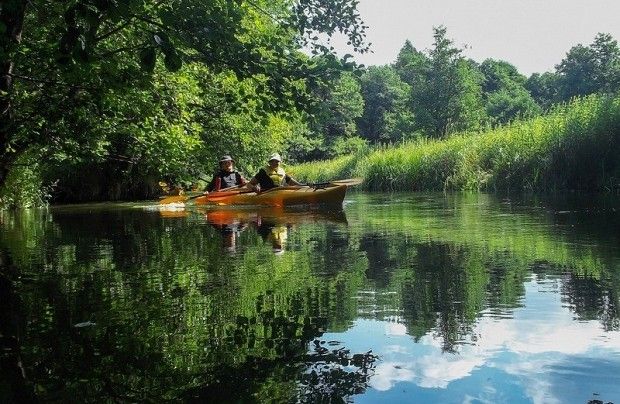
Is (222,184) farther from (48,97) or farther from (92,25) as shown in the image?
(92,25)

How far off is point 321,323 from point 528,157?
49.6 ft

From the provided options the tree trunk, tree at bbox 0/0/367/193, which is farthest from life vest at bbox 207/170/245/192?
the tree trunk

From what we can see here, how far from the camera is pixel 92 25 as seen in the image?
2838 millimetres

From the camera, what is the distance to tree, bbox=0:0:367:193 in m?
3.19

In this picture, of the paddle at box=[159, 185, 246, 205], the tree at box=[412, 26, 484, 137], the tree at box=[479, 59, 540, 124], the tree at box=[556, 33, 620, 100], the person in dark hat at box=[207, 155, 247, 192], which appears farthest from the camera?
the tree at box=[479, 59, 540, 124]

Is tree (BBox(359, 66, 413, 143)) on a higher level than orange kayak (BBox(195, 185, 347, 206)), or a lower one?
higher

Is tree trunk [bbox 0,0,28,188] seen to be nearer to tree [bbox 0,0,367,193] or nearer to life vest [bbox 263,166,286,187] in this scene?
tree [bbox 0,0,367,193]

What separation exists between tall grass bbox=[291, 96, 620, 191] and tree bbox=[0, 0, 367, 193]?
995cm

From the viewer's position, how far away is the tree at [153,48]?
10.5 feet

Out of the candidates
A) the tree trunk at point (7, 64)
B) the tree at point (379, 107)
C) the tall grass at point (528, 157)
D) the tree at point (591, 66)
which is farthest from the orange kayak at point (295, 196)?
the tree at point (591, 66)

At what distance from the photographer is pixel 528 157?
666 inches

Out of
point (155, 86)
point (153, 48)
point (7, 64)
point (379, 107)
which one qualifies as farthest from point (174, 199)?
point (379, 107)

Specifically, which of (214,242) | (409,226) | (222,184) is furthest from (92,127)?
(222,184)

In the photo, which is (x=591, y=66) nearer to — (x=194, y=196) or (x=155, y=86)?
(x=194, y=196)
